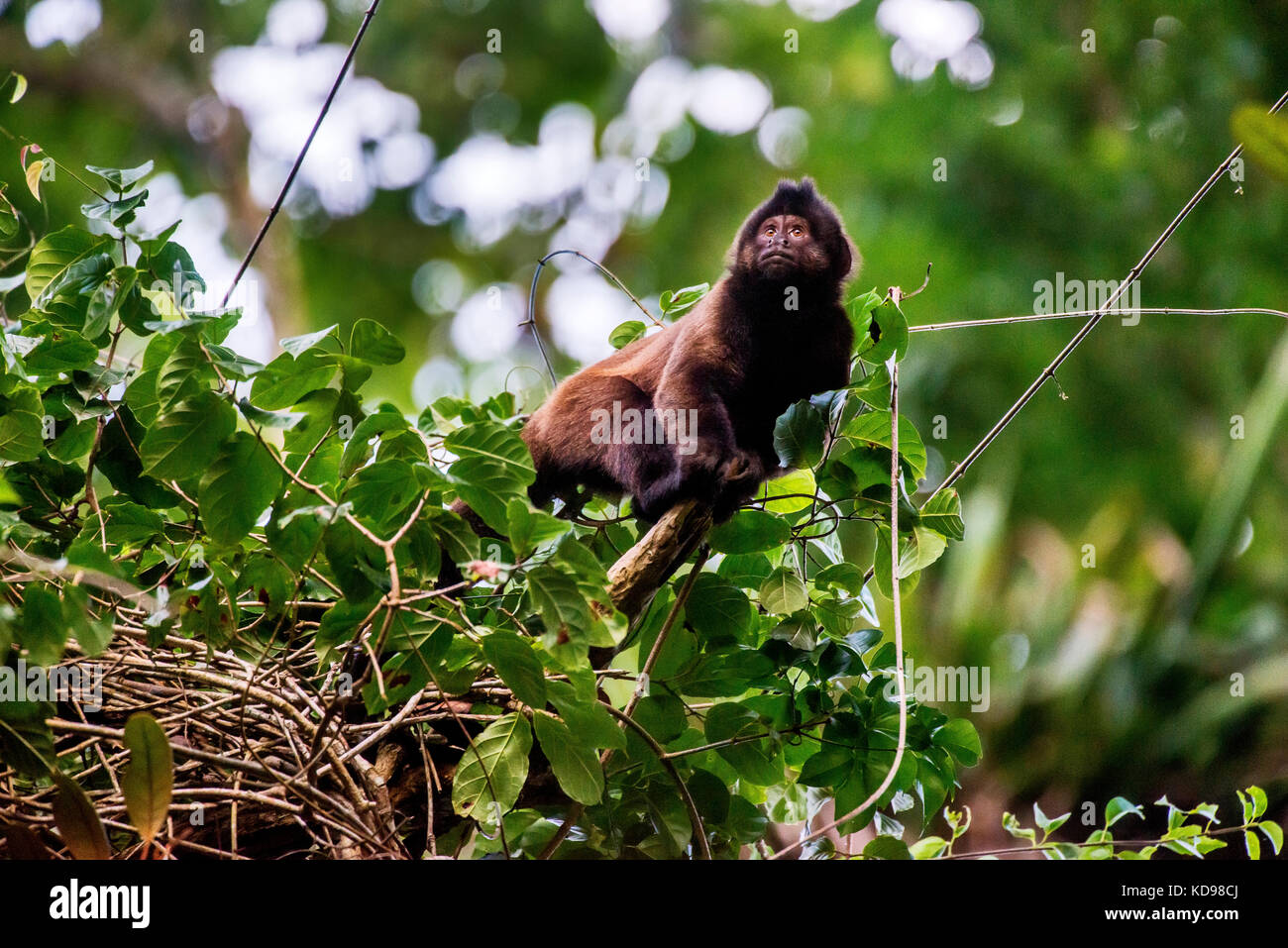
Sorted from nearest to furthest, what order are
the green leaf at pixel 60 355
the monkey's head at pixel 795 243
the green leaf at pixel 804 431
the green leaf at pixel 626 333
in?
1. the green leaf at pixel 60 355
2. the green leaf at pixel 804 431
3. the green leaf at pixel 626 333
4. the monkey's head at pixel 795 243

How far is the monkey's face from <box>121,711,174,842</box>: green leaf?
2.83 m

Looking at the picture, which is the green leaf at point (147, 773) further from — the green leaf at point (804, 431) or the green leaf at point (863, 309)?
the green leaf at point (863, 309)

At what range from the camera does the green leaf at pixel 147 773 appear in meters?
2.03

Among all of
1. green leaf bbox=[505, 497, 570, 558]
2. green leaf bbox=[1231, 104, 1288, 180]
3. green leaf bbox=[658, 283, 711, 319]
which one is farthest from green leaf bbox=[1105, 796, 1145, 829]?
green leaf bbox=[658, 283, 711, 319]

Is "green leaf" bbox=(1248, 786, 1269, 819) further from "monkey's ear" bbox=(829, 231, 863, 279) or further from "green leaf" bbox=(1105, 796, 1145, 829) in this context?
"monkey's ear" bbox=(829, 231, 863, 279)

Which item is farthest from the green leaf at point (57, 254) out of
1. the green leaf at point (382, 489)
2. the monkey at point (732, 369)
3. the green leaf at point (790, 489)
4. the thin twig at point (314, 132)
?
the green leaf at point (790, 489)

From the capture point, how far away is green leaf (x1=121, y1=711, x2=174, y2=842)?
2033 millimetres

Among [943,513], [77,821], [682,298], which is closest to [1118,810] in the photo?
[943,513]

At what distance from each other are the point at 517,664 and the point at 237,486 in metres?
0.72

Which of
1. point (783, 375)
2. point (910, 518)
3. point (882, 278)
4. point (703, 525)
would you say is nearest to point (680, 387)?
point (783, 375)

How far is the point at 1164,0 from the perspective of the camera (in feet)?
36.2

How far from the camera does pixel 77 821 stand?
2094 mm
